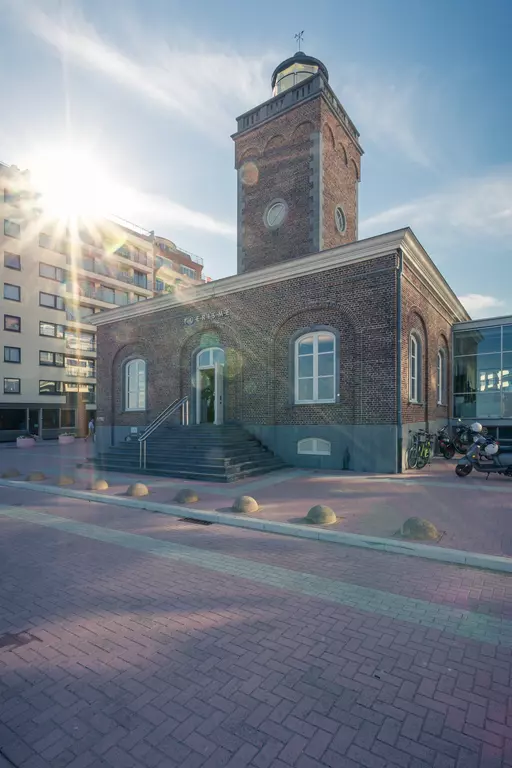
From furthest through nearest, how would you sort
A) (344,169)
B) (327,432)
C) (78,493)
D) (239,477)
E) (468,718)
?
1. (344,169)
2. (327,432)
3. (239,477)
4. (78,493)
5. (468,718)

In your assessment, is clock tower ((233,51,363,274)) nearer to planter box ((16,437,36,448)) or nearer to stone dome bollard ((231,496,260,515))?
stone dome bollard ((231,496,260,515))

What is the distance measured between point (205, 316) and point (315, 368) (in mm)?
5446

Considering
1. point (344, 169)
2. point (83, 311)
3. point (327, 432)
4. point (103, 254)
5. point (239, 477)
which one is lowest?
point (239, 477)

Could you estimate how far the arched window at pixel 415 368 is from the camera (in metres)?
13.8

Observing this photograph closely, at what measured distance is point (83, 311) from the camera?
129ft

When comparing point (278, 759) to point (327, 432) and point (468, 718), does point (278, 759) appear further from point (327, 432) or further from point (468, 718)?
point (327, 432)

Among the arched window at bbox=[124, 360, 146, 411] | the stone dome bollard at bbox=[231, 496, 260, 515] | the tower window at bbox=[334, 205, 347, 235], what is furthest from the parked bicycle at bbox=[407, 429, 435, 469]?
the arched window at bbox=[124, 360, 146, 411]

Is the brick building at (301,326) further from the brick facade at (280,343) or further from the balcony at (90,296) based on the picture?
the balcony at (90,296)

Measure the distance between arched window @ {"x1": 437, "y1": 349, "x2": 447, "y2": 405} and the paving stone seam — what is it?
48.6 ft

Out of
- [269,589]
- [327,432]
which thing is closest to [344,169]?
[327,432]

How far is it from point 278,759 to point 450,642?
1.89 metres

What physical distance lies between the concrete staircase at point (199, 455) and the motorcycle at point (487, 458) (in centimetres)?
553

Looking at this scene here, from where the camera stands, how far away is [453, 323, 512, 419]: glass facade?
61.3ft

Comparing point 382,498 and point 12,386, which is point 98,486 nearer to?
point 382,498
